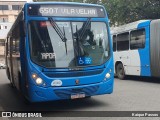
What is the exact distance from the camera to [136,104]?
9.38 metres

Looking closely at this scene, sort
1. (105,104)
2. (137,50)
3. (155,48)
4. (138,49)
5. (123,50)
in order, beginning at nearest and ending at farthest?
(105,104)
(155,48)
(138,49)
(137,50)
(123,50)

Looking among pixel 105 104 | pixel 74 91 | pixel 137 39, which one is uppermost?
pixel 137 39

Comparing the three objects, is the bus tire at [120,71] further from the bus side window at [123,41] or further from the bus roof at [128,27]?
the bus roof at [128,27]

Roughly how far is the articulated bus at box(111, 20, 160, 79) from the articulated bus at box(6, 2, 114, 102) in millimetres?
5601

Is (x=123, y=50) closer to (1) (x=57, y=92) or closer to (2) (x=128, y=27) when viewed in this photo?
(2) (x=128, y=27)

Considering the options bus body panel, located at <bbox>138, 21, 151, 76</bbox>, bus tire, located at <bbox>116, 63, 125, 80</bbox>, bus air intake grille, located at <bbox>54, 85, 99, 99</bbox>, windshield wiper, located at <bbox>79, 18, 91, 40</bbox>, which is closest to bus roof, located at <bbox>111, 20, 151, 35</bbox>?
bus body panel, located at <bbox>138, 21, 151, 76</bbox>

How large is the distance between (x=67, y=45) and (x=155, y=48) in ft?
22.1

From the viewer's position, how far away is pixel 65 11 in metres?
9.05

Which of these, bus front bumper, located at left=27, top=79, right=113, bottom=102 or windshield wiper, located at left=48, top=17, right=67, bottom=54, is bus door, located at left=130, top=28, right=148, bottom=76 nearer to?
bus front bumper, located at left=27, top=79, right=113, bottom=102

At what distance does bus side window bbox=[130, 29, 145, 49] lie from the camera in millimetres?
15286

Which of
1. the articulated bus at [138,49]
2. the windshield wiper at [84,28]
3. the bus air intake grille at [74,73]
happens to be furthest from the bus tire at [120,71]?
the windshield wiper at [84,28]

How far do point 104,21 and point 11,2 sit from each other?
7807 cm

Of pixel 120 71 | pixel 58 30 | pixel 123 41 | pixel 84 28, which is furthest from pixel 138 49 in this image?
pixel 58 30

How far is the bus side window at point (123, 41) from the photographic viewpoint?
669 inches
